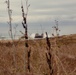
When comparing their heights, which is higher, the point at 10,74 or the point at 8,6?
the point at 8,6

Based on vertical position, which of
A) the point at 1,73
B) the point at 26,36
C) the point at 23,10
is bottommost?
the point at 1,73

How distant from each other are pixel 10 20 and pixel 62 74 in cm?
170

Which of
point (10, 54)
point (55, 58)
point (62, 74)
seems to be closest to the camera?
point (55, 58)

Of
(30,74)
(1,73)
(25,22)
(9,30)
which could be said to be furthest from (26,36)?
(9,30)

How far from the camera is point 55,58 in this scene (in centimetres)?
364

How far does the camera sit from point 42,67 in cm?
509

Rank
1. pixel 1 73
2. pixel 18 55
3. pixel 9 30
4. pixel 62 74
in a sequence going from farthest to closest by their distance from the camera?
pixel 18 55, pixel 9 30, pixel 1 73, pixel 62 74

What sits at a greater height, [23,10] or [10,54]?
[23,10]

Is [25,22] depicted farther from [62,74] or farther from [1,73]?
[1,73]

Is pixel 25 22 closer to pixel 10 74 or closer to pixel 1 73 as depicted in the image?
pixel 10 74

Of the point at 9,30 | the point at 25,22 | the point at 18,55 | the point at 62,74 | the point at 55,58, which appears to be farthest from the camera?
the point at 18,55

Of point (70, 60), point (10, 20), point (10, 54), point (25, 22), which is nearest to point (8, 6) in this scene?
point (10, 20)

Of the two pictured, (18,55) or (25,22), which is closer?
(25,22)

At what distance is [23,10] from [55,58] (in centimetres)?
63
